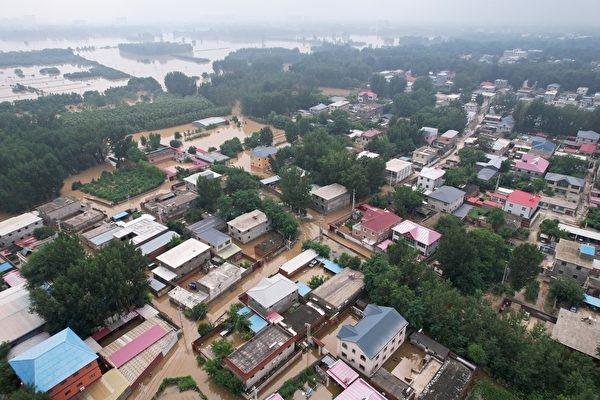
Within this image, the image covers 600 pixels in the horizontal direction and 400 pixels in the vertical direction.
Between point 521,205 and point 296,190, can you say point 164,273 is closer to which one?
point 296,190

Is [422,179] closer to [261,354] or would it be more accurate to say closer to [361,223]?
[361,223]

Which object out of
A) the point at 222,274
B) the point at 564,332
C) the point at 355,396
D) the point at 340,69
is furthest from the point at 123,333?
the point at 340,69

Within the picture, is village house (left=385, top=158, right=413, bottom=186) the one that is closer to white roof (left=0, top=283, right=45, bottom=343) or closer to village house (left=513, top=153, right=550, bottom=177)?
village house (left=513, top=153, right=550, bottom=177)

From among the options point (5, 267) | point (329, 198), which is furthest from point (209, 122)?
point (5, 267)

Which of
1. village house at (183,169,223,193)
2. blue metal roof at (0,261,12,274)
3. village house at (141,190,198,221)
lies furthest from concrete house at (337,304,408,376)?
blue metal roof at (0,261,12,274)

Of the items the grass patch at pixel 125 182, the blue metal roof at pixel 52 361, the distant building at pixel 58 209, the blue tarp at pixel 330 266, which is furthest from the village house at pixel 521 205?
the distant building at pixel 58 209

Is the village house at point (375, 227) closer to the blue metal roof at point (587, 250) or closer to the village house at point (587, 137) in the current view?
the blue metal roof at point (587, 250)
